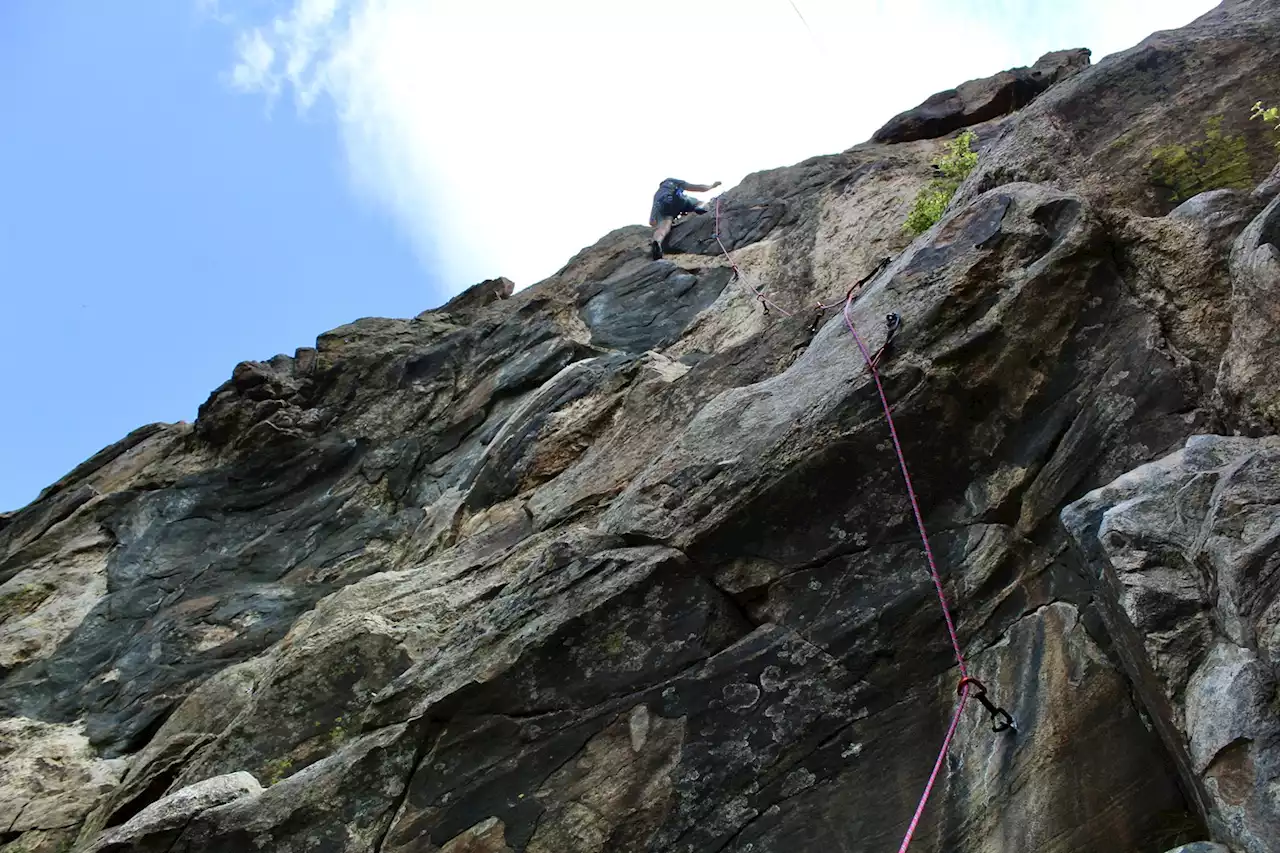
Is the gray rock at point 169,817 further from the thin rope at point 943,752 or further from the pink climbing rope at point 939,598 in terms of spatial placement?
the pink climbing rope at point 939,598

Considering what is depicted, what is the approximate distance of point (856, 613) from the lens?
8.55 metres

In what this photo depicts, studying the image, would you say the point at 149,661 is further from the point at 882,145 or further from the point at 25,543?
the point at 882,145

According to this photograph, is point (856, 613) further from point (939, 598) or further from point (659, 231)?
point (659, 231)

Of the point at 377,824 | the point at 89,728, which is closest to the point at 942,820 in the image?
the point at 377,824

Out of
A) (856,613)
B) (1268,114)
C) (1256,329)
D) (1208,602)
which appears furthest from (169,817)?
(1268,114)

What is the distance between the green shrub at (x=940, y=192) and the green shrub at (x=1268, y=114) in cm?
399

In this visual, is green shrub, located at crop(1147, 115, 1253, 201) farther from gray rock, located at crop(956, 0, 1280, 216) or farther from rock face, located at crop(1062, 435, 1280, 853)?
rock face, located at crop(1062, 435, 1280, 853)

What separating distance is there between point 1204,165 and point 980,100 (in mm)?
12698

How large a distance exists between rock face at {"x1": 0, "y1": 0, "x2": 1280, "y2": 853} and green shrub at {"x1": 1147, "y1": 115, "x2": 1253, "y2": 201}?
0.34 metres

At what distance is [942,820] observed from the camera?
7387 mm

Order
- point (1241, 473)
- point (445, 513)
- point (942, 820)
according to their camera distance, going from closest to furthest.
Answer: point (1241, 473), point (942, 820), point (445, 513)

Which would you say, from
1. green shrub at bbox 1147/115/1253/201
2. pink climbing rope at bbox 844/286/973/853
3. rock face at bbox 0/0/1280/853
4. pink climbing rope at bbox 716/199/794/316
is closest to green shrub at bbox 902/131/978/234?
rock face at bbox 0/0/1280/853

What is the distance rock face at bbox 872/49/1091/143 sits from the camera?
2198 centimetres

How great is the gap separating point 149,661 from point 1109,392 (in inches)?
548
